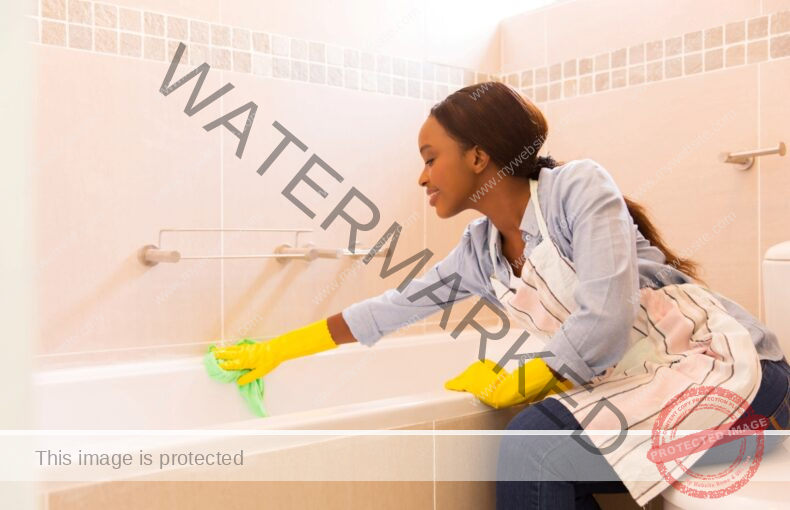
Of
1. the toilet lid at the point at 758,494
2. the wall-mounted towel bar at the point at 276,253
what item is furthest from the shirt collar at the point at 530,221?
the wall-mounted towel bar at the point at 276,253

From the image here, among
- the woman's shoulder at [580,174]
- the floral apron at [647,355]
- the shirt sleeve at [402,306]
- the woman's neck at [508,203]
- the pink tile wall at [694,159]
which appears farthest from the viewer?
the pink tile wall at [694,159]

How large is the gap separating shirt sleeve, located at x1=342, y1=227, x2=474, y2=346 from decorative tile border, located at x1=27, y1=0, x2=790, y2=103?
89 centimetres

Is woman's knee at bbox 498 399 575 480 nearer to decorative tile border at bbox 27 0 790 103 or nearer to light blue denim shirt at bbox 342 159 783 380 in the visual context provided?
light blue denim shirt at bbox 342 159 783 380

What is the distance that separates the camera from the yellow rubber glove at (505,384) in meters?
1.30

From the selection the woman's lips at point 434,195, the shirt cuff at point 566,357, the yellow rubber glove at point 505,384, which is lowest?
the yellow rubber glove at point 505,384

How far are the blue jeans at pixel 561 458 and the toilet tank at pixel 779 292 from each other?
359mm

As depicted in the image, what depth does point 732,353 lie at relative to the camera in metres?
1.20

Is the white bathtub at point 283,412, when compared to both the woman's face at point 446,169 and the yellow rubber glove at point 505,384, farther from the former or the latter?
the woman's face at point 446,169

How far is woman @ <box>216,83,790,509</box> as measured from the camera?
1186 mm

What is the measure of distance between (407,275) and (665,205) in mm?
809

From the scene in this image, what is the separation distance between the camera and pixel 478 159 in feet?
4.58

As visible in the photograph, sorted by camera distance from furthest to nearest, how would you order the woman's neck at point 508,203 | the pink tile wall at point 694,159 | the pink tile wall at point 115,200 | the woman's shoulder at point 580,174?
the pink tile wall at point 694,159 < the pink tile wall at point 115,200 < the woman's neck at point 508,203 < the woman's shoulder at point 580,174

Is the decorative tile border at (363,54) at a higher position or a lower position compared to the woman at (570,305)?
higher

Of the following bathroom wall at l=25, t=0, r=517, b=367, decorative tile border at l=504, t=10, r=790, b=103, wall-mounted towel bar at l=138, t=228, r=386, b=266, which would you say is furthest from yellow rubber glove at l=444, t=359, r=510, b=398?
decorative tile border at l=504, t=10, r=790, b=103
